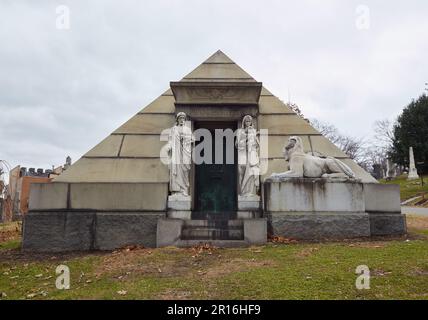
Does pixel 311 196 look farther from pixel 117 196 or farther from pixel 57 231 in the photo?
pixel 57 231

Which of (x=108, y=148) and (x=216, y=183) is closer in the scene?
(x=108, y=148)

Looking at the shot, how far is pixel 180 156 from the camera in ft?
30.3

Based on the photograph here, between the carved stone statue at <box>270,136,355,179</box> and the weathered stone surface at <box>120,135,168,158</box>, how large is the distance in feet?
11.1

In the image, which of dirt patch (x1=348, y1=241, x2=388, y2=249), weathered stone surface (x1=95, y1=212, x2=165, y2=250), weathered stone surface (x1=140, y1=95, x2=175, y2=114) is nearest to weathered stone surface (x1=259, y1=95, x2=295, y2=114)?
weathered stone surface (x1=140, y1=95, x2=175, y2=114)

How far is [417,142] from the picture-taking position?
41438mm

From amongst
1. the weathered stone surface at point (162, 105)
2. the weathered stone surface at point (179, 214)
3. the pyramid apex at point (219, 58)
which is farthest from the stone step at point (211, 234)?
the pyramid apex at point (219, 58)

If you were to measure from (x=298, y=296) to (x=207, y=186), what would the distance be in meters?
6.63

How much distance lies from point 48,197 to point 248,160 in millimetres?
4952

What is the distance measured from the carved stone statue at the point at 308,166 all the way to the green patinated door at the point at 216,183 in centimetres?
226

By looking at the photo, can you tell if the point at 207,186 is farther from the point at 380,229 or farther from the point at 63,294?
the point at 63,294

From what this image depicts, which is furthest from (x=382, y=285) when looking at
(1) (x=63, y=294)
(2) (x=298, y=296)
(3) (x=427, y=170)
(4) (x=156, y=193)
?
(3) (x=427, y=170)

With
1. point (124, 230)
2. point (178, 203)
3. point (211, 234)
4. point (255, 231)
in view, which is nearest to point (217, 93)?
point (178, 203)

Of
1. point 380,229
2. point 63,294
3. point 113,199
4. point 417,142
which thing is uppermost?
point 417,142
